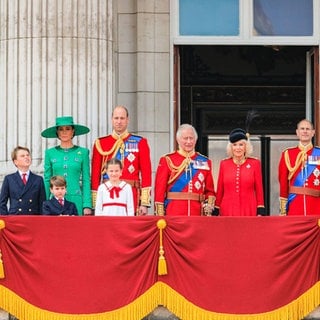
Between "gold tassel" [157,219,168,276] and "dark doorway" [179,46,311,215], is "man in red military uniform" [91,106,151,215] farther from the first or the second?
"dark doorway" [179,46,311,215]

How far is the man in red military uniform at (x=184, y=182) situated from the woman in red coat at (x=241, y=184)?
249 millimetres

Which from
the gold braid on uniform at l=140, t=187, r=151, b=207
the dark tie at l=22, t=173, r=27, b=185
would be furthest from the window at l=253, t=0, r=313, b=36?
the dark tie at l=22, t=173, r=27, b=185

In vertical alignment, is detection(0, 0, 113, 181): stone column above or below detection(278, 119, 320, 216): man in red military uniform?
above

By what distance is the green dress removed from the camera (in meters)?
18.6

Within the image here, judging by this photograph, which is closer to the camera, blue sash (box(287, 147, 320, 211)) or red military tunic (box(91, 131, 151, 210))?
red military tunic (box(91, 131, 151, 210))

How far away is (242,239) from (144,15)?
202 inches

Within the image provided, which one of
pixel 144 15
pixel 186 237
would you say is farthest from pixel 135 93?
pixel 186 237

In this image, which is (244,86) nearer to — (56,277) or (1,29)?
(1,29)

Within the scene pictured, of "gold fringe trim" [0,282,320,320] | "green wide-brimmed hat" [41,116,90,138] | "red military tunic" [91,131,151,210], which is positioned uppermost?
"green wide-brimmed hat" [41,116,90,138]

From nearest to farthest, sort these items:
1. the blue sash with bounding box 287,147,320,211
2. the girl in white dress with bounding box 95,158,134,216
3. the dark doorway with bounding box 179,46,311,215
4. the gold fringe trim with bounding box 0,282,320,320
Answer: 1. the gold fringe trim with bounding box 0,282,320,320
2. the girl in white dress with bounding box 95,158,134,216
3. the blue sash with bounding box 287,147,320,211
4. the dark doorway with bounding box 179,46,311,215

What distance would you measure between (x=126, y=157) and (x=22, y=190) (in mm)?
1338

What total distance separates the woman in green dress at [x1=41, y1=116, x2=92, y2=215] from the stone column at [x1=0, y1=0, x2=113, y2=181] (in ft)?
3.68

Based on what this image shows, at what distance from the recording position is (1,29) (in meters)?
20.3

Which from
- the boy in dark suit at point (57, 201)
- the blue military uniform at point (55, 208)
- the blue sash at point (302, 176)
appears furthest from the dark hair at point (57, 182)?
the blue sash at point (302, 176)
